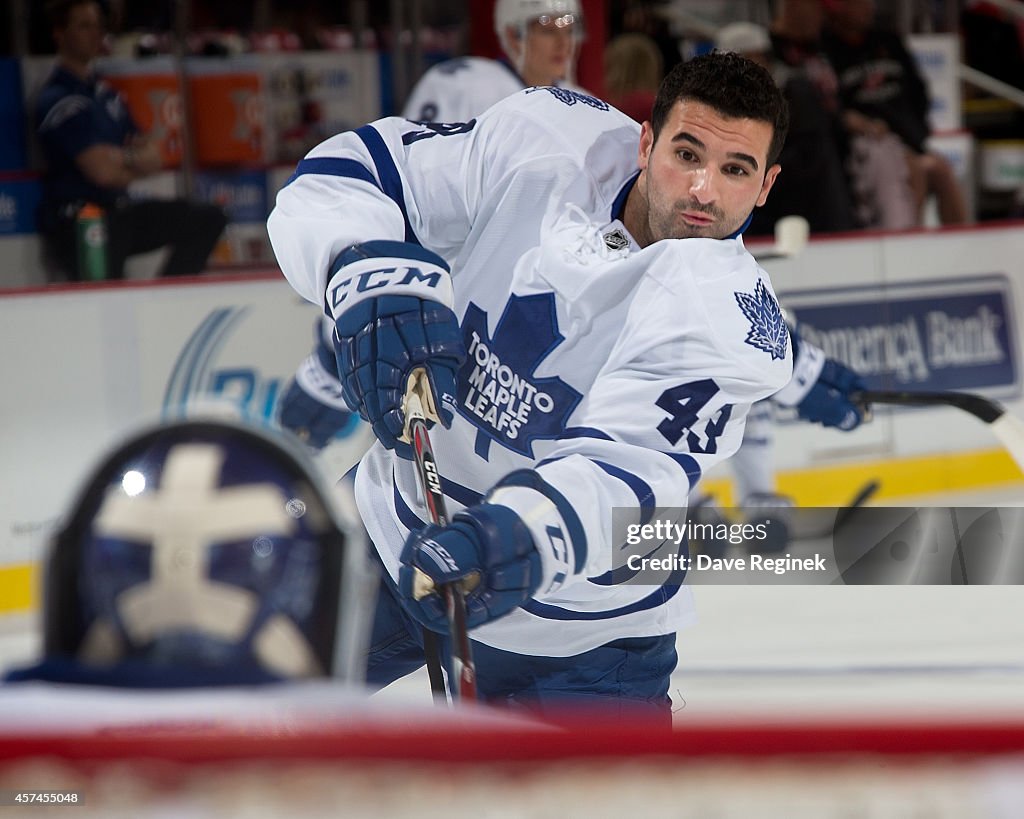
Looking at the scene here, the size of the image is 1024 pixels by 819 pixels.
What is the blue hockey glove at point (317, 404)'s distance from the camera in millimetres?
2139

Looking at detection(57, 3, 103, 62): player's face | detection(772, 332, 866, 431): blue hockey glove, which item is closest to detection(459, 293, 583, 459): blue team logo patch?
detection(772, 332, 866, 431): blue hockey glove

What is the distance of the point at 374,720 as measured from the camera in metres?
0.69

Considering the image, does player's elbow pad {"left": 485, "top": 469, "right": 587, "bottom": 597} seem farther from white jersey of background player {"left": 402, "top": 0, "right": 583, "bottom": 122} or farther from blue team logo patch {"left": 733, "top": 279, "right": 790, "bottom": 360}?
white jersey of background player {"left": 402, "top": 0, "right": 583, "bottom": 122}

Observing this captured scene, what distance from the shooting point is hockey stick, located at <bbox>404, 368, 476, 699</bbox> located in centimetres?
125

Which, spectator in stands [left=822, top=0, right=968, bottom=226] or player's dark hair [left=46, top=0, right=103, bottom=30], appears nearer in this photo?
spectator in stands [left=822, top=0, right=968, bottom=226]

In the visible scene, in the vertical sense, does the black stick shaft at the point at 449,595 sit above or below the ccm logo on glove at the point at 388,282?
below

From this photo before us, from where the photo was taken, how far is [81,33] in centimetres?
373

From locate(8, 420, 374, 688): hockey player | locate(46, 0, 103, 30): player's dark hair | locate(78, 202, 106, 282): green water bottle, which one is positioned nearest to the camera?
locate(8, 420, 374, 688): hockey player

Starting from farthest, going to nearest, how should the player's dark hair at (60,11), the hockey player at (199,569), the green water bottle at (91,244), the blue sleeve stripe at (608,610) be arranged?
the player's dark hair at (60,11), the green water bottle at (91,244), the blue sleeve stripe at (608,610), the hockey player at (199,569)

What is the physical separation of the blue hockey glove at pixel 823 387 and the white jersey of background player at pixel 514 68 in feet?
4.23

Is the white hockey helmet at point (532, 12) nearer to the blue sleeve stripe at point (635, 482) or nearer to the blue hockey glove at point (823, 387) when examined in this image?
the blue hockey glove at point (823, 387)

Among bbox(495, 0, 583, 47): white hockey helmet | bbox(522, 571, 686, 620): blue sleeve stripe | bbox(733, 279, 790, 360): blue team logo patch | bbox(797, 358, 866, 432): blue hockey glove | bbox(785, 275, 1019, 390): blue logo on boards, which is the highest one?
bbox(495, 0, 583, 47): white hockey helmet

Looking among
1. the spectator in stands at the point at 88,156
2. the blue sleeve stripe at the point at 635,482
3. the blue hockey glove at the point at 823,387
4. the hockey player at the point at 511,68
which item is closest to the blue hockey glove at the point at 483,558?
the blue sleeve stripe at the point at 635,482

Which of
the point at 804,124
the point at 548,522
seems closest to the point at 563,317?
the point at 548,522
